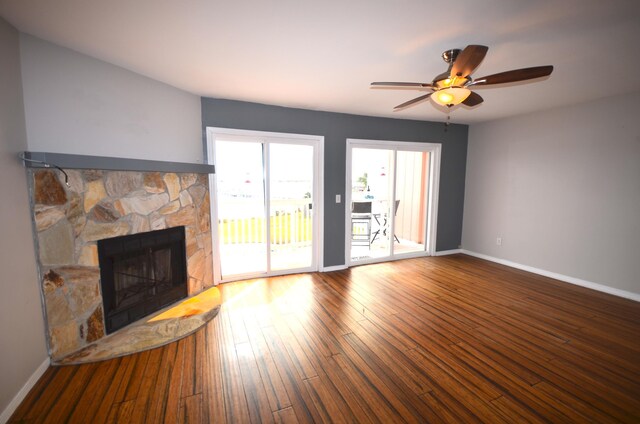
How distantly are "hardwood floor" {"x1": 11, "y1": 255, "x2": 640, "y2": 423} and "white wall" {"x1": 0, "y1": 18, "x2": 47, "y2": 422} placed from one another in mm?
222

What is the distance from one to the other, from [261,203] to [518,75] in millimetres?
3023

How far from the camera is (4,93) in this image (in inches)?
64.7

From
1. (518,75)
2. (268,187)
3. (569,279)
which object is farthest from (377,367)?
(569,279)

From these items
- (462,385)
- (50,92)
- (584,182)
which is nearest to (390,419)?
(462,385)

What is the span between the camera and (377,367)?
2000 mm

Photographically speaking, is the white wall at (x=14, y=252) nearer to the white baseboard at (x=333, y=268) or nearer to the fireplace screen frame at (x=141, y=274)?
the fireplace screen frame at (x=141, y=274)

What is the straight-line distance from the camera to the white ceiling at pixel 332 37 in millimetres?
1541

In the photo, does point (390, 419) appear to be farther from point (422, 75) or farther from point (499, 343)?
point (422, 75)

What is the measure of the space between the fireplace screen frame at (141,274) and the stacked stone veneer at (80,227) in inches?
3.5

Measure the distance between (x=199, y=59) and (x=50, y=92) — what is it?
43.3 inches

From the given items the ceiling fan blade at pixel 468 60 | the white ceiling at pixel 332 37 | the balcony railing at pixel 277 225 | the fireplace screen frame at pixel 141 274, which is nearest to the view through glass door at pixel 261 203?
the balcony railing at pixel 277 225

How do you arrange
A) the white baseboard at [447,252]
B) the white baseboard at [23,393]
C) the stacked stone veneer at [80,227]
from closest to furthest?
1. the white baseboard at [23,393]
2. the stacked stone veneer at [80,227]
3. the white baseboard at [447,252]

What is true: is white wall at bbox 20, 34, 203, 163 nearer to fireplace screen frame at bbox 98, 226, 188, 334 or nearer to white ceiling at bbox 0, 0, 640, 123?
white ceiling at bbox 0, 0, 640, 123

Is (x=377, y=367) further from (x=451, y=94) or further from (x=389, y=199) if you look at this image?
(x=389, y=199)
